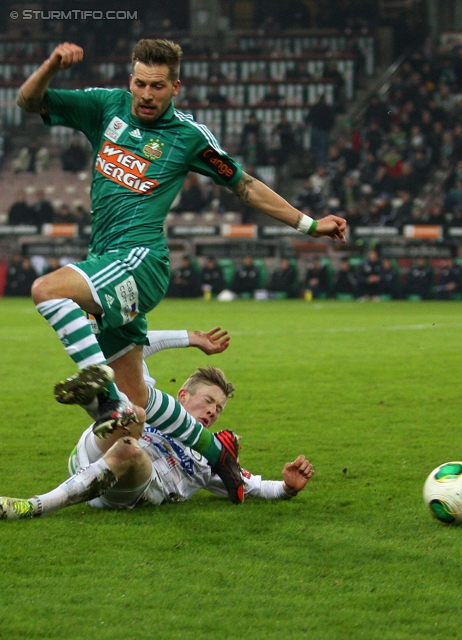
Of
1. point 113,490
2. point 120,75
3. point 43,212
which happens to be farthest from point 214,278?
point 113,490

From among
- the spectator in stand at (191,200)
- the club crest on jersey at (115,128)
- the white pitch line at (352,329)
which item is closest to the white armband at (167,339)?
the club crest on jersey at (115,128)

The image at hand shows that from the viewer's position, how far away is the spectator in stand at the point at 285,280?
2689cm

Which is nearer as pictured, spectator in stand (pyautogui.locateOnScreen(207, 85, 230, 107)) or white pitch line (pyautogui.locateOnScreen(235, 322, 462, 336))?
white pitch line (pyautogui.locateOnScreen(235, 322, 462, 336))

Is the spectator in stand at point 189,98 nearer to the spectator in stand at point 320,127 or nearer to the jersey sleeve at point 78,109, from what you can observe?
the spectator in stand at point 320,127

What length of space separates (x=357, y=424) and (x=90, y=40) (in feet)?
99.2

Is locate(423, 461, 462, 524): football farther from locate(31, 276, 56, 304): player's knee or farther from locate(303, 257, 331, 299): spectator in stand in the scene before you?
locate(303, 257, 331, 299): spectator in stand

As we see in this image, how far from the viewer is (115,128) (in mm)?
5000

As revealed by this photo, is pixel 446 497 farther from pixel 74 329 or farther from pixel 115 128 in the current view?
pixel 115 128

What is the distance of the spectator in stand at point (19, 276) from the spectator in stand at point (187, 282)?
3.96 meters

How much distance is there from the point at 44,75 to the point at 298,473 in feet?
7.58

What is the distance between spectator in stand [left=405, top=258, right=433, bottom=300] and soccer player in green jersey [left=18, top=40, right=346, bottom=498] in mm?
21242

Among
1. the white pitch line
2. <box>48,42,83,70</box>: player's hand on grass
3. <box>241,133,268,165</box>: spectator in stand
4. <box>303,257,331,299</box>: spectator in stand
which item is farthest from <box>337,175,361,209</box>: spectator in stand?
<box>48,42,83,70</box>: player's hand on grass

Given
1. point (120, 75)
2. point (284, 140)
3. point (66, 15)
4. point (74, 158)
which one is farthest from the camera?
point (66, 15)

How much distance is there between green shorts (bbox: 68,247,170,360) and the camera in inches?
180
